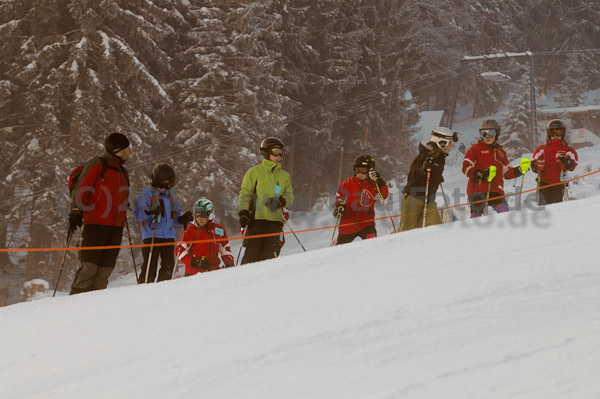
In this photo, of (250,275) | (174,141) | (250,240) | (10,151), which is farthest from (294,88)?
(250,275)

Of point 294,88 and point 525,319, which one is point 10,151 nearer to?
point 294,88

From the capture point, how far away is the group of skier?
6.61 m

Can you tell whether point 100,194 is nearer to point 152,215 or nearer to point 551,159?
point 152,215

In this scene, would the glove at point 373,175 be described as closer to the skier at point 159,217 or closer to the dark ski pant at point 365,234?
the dark ski pant at point 365,234

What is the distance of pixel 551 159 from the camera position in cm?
934

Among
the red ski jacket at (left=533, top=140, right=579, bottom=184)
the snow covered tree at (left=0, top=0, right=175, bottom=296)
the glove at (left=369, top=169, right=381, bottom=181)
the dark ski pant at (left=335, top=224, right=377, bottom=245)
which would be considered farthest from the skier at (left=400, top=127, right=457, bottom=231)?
the snow covered tree at (left=0, top=0, right=175, bottom=296)

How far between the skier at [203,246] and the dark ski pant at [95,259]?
4.21 ft

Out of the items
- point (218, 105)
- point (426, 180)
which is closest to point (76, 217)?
point (426, 180)

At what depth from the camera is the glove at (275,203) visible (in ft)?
26.3

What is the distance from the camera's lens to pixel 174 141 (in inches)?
890

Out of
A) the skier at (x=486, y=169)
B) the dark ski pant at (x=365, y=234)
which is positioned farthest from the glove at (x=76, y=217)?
the skier at (x=486, y=169)

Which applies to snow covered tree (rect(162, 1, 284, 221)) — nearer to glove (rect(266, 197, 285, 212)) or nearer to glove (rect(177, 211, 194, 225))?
glove (rect(177, 211, 194, 225))

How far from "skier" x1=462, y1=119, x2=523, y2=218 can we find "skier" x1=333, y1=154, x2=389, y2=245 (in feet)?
3.75

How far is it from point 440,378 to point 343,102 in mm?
28937
